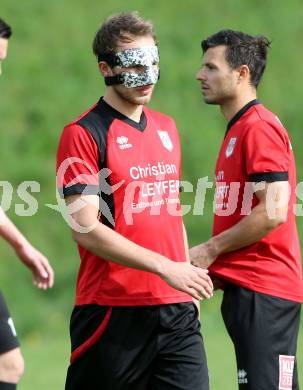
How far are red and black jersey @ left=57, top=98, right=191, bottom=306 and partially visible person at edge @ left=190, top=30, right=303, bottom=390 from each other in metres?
0.48

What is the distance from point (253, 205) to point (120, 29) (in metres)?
1.15

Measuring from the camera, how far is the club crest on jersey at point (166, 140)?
573 centimetres

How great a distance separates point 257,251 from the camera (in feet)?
19.8

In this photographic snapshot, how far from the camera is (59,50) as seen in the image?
16062mm

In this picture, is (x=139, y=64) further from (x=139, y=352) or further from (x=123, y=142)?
(x=139, y=352)

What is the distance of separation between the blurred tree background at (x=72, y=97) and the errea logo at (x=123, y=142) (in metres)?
5.46

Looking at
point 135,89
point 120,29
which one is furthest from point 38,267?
point 120,29

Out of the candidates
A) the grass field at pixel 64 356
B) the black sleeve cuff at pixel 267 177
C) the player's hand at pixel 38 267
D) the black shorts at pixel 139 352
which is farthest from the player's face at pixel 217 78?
the grass field at pixel 64 356

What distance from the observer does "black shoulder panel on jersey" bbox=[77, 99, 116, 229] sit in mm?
5457

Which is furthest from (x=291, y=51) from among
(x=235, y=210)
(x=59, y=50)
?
(x=235, y=210)

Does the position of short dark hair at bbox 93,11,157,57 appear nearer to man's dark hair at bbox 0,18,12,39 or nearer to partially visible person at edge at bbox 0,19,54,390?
man's dark hair at bbox 0,18,12,39

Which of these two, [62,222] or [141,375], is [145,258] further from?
[62,222]

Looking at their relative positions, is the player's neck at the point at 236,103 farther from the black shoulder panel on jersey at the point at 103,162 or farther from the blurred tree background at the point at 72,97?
the blurred tree background at the point at 72,97

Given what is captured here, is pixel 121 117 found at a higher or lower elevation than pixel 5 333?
higher
